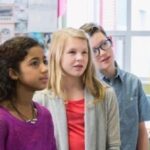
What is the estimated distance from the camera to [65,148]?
1280mm

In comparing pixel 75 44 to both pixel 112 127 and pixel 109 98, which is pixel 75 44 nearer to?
pixel 109 98

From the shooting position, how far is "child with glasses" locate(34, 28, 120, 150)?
1304 millimetres

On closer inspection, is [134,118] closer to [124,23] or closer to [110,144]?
[110,144]

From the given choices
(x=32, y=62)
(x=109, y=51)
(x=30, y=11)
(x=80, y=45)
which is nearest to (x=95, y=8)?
(x=30, y=11)

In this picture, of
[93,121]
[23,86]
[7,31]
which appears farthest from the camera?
[7,31]

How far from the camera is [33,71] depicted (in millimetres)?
1082

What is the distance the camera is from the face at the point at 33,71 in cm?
108

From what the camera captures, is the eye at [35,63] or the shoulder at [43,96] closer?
the eye at [35,63]

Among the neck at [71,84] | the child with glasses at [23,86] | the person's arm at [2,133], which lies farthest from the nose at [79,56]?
the person's arm at [2,133]

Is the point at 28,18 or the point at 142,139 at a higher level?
the point at 28,18

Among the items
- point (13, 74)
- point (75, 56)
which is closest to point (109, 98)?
point (75, 56)

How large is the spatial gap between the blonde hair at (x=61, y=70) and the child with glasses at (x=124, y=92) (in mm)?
92

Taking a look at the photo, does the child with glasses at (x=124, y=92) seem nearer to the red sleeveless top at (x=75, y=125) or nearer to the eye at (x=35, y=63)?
Answer: the red sleeveless top at (x=75, y=125)

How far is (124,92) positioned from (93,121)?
292 millimetres
